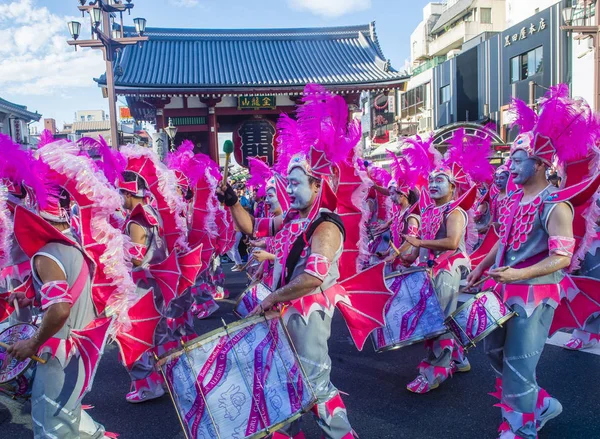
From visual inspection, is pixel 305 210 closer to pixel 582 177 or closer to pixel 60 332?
pixel 60 332

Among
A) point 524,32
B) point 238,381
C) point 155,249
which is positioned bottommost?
point 238,381

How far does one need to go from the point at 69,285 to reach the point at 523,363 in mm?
2495

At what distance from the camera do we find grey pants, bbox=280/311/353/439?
A: 8.54 ft

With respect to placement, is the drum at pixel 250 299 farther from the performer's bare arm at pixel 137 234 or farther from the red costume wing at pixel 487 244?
the red costume wing at pixel 487 244

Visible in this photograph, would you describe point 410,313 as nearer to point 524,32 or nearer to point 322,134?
point 322,134

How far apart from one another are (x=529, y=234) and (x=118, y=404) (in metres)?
3.29

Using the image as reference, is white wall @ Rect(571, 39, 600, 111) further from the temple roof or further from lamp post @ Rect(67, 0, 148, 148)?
lamp post @ Rect(67, 0, 148, 148)

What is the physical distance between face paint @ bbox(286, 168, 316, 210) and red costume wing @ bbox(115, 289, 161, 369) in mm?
1073

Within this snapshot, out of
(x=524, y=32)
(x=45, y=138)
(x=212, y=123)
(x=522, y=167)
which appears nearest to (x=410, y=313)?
(x=522, y=167)

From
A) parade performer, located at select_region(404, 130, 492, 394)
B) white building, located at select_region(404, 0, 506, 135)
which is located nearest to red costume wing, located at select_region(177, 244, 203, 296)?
parade performer, located at select_region(404, 130, 492, 394)

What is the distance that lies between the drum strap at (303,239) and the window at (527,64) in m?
18.9

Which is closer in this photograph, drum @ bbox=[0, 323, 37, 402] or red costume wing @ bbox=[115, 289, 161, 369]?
drum @ bbox=[0, 323, 37, 402]

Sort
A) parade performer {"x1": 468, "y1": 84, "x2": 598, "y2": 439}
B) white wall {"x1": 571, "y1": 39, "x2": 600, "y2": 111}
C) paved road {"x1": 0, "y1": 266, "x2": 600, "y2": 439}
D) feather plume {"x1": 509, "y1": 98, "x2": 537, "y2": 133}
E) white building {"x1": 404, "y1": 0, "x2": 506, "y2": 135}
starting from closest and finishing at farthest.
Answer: parade performer {"x1": 468, "y1": 84, "x2": 598, "y2": 439}, feather plume {"x1": 509, "y1": 98, "x2": 537, "y2": 133}, paved road {"x1": 0, "y1": 266, "x2": 600, "y2": 439}, white wall {"x1": 571, "y1": 39, "x2": 600, "y2": 111}, white building {"x1": 404, "y1": 0, "x2": 506, "y2": 135}

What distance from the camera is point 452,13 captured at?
31.8 metres
